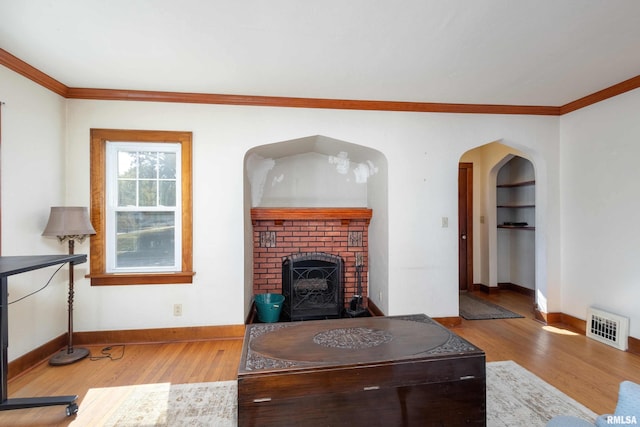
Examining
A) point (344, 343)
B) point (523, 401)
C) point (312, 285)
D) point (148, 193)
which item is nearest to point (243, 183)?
point (148, 193)

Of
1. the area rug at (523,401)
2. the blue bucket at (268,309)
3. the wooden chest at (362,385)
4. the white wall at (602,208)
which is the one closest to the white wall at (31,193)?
the blue bucket at (268,309)

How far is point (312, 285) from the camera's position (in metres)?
3.81

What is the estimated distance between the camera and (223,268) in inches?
123

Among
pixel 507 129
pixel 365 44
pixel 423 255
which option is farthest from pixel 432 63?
pixel 423 255

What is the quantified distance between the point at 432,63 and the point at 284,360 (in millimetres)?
2367

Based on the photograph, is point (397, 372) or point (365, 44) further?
point (365, 44)

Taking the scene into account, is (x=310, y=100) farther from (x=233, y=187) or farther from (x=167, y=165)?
(x=167, y=165)

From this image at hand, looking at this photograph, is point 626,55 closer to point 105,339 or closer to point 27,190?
point 27,190

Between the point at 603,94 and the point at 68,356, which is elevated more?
the point at 603,94

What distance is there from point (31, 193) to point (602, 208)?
5.24m

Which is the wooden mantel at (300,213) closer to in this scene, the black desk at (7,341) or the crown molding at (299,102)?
the crown molding at (299,102)

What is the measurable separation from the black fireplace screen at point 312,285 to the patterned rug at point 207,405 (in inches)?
58.9

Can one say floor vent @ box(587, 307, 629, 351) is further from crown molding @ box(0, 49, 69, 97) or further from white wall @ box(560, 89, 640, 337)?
crown molding @ box(0, 49, 69, 97)

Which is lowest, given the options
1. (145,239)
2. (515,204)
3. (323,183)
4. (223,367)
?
(223,367)
